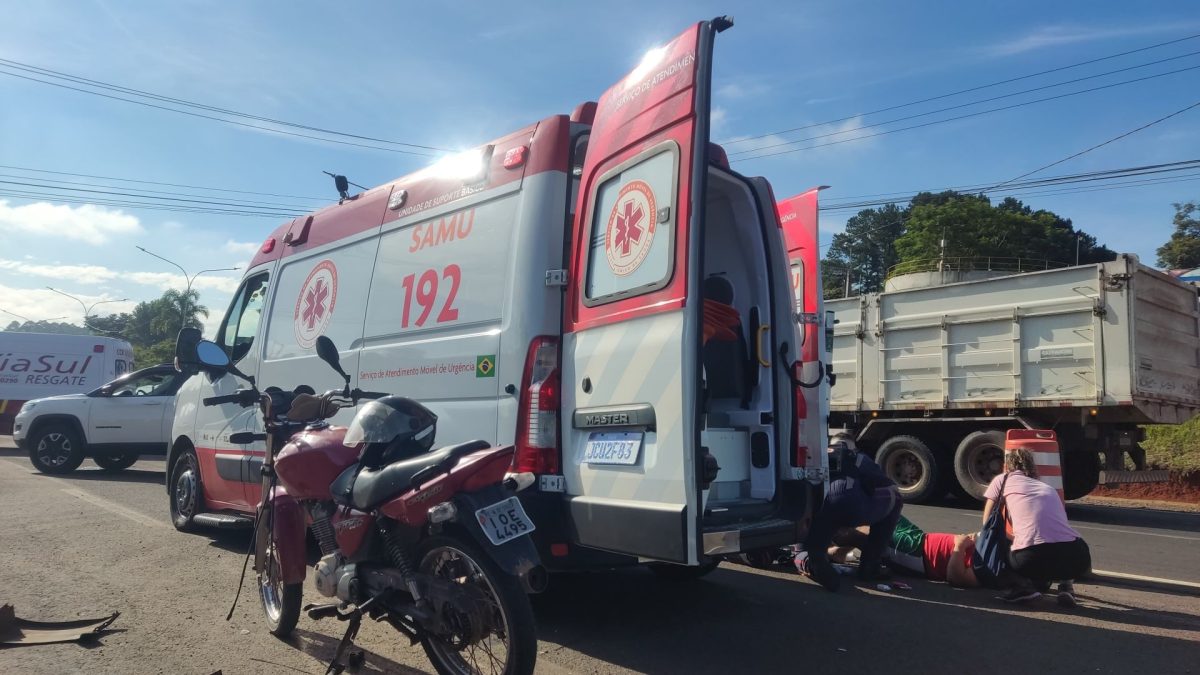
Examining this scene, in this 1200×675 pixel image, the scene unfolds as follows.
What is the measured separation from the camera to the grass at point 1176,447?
534 inches

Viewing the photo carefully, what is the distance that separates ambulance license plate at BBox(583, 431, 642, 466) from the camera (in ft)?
12.0

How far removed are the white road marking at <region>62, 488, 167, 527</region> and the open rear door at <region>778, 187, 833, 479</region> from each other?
241 inches

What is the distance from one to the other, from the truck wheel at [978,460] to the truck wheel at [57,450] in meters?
13.2

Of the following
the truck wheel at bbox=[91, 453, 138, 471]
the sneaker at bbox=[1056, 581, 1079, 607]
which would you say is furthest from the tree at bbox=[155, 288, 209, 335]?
the sneaker at bbox=[1056, 581, 1079, 607]

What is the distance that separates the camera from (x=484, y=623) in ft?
10.8

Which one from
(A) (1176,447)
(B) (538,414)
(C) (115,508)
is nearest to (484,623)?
(B) (538,414)

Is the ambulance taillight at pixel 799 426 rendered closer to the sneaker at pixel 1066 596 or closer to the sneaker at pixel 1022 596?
the sneaker at pixel 1022 596

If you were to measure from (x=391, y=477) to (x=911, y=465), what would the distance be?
9.46 m

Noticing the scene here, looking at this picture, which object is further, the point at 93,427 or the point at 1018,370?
the point at 93,427

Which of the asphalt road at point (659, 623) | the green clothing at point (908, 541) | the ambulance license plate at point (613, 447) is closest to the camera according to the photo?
the ambulance license plate at point (613, 447)

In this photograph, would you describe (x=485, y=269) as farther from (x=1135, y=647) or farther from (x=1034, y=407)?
(x=1034, y=407)

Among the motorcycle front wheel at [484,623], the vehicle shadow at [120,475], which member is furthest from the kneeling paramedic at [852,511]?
the vehicle shadow at [120,475]

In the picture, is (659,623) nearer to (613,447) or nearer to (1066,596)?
(613,447)

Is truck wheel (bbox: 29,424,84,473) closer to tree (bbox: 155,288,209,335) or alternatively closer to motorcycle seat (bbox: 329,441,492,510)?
motorcycle seat (bbox: 329,441,492,510)
